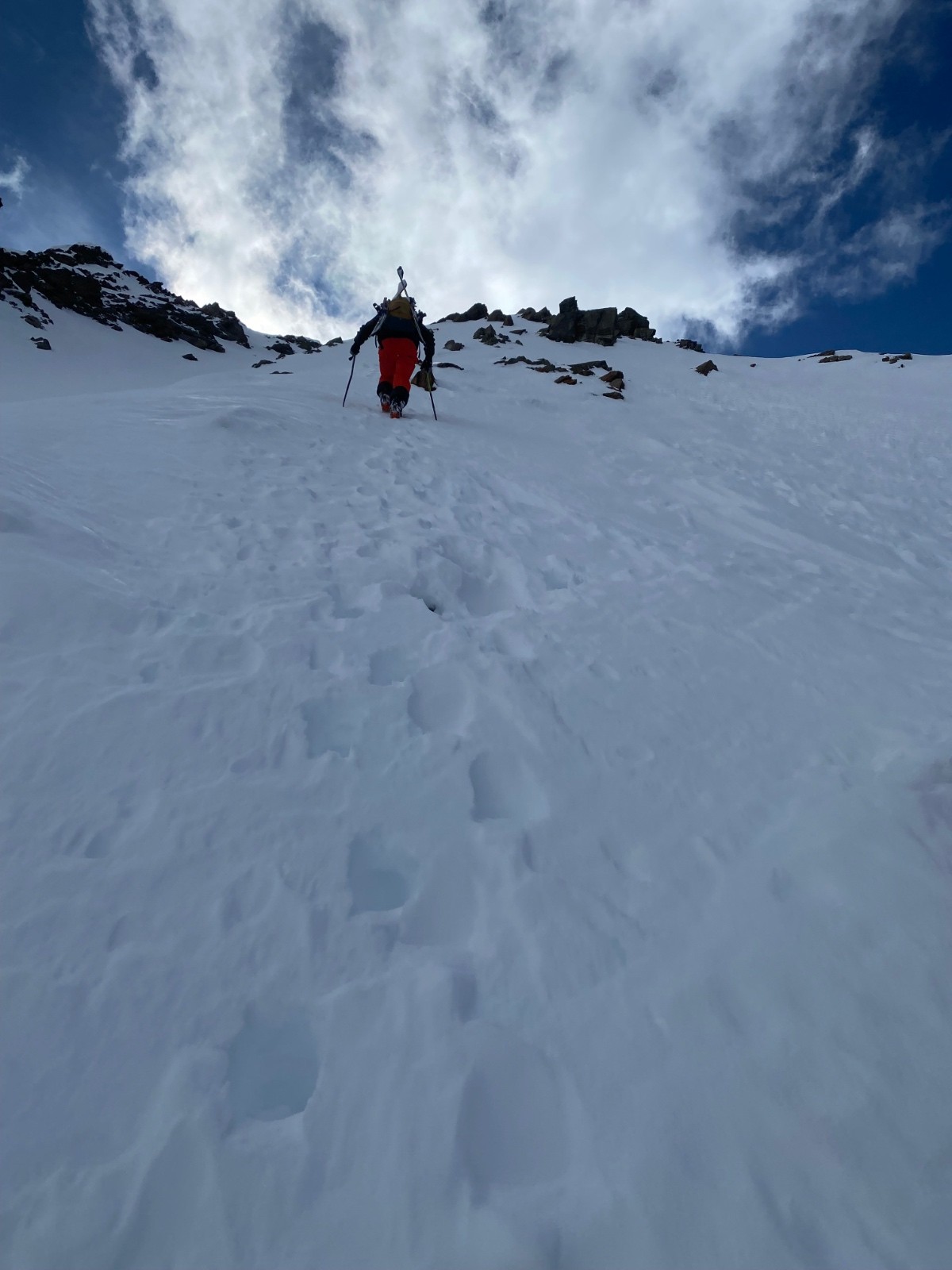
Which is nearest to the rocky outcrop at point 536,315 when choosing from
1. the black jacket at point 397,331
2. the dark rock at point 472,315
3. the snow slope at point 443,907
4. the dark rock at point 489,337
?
the dark rock at point 472,315

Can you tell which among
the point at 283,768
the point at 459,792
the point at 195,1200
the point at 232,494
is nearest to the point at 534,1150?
the point at 195,1200

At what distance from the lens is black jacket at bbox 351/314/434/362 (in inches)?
372

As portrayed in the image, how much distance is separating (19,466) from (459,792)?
404cm

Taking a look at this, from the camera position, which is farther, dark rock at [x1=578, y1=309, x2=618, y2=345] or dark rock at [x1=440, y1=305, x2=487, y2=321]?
dark rock at [x1=440, y1=305, x2=487, y2=321]

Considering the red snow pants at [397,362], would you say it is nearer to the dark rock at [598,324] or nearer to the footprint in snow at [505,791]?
the footprint in snow at [505,791]

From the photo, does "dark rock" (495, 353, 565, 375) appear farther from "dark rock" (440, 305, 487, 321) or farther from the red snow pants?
"dark rock" (440, 305, 487, 321)

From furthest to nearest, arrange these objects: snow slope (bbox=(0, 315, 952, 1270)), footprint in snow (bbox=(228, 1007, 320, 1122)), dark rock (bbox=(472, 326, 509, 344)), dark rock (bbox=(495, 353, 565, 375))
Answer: dark rock (bbox=(472, 326, 509, 344)), dark rock (bbox=(495, 353, 565, 375)), footprint in snow (bbox=(228, 1007, 320, 1122)), snow slope (bbox=(0, 315, 952, 1270))

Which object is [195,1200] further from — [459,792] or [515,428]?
[515,428]

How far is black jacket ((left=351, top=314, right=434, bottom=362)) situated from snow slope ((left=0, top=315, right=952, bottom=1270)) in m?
6.14

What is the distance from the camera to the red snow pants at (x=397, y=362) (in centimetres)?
950

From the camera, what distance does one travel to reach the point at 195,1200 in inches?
50.9

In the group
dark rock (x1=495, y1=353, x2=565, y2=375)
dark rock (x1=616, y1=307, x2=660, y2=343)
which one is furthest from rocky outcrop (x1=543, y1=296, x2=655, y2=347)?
dark rock (x1=495, y1=353, x2=565, y2=375)

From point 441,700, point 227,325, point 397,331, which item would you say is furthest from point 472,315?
point 441,700

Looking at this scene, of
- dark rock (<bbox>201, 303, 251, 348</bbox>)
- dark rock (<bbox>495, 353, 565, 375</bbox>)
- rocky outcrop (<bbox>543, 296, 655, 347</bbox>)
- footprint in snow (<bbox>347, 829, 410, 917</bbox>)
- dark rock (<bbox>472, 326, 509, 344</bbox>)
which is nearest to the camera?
footprint in snow (<bbox>347, 829, 410, 917</bbox>)
